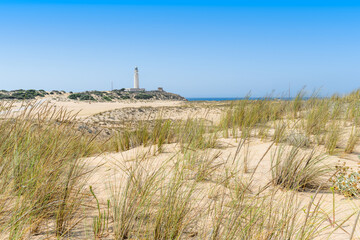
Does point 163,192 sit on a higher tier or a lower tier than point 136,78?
lower

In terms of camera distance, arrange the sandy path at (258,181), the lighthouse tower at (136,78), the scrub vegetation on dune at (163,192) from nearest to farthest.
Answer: the scrub vegetation on dune at (163,192) < the sandy path at (258,181) < the lighthouse tower at (136,78)

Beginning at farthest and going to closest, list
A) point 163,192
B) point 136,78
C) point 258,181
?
point 136,78 → point 258,181 → point 163,192

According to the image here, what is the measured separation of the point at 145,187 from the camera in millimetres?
1574

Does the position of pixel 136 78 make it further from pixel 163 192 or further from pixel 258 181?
pixel 163 192

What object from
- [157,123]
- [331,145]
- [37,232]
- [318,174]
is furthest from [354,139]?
[37,232]

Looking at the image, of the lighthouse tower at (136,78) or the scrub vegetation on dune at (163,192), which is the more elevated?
the lighthouse tower at (136,78)

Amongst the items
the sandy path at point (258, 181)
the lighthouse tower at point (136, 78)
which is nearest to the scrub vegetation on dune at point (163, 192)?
the sandy path at point (258, 181)

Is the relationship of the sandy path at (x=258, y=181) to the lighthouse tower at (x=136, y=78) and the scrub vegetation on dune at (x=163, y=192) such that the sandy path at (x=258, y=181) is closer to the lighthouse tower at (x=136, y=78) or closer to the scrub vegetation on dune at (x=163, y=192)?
the scrub vegetation on dune at (x=163, y=192)

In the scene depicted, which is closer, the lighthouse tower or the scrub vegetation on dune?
the scrub vegetation on dune

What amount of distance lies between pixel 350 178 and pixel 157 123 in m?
2.60

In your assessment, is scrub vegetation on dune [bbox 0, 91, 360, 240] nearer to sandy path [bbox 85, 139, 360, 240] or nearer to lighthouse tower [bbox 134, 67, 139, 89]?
sandy path [bbox 85, 139, 360, 240]

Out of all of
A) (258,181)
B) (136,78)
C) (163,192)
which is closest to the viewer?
(163,192)

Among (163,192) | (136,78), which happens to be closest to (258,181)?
(163,192)

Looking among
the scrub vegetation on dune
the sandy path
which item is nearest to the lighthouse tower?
the scrub vegetation on dune
